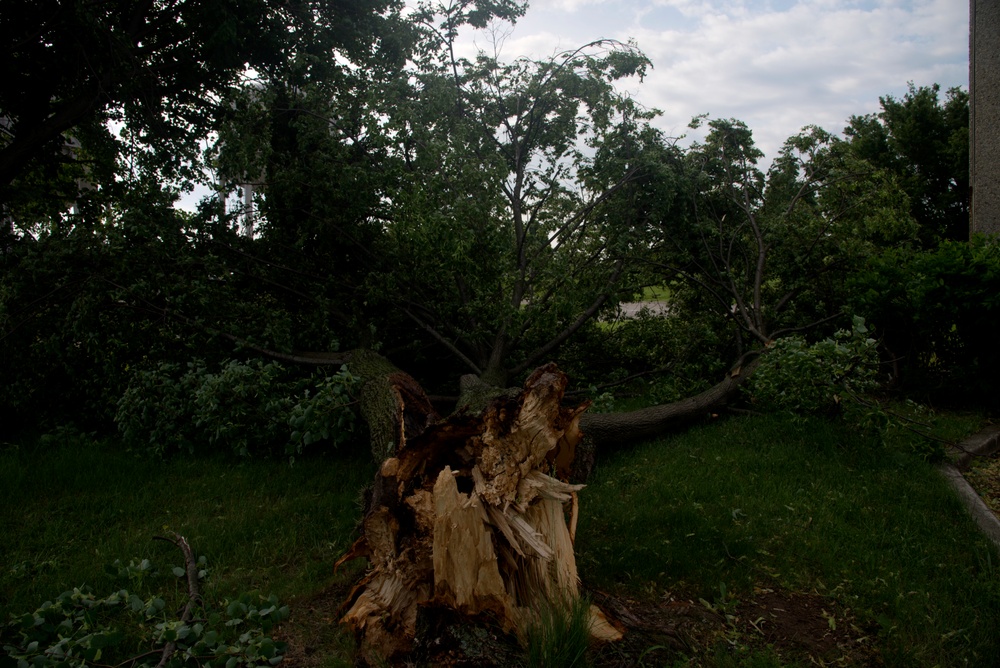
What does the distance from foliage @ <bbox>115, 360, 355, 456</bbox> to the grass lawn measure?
0.25 m

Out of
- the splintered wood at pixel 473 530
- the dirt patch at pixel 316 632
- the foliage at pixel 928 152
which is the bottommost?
the dirt patch at pixel 316 632

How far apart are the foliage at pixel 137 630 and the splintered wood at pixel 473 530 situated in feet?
1.41

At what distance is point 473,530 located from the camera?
120 inches

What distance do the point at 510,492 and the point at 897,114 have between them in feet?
50.9

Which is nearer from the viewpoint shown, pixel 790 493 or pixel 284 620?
pixel 284 620

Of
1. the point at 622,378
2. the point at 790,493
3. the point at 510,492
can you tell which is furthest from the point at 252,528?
the point at 622,378

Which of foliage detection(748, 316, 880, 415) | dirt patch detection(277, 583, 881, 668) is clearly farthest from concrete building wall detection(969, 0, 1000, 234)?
dirt patch detection(277, 583, 881, 668)

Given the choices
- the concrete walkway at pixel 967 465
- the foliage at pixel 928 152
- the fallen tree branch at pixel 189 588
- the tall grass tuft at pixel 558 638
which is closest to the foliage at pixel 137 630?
the fallen tree branch at pixel 189 588

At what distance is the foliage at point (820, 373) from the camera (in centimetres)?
532

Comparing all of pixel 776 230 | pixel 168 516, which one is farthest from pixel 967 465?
pixel 168 516

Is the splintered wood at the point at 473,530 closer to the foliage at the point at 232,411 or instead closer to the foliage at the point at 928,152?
the foliage at the point at 232,411

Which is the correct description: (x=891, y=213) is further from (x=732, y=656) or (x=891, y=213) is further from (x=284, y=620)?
(x=284, y=620)

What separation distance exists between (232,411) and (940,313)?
601 centimetres

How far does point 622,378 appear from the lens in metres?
7.02
